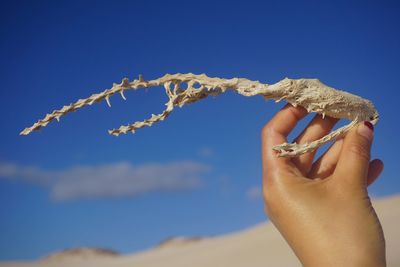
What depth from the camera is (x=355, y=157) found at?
2627 mm

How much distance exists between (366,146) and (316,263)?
832 mm

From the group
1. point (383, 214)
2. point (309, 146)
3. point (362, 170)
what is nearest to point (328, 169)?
point (309, 146)

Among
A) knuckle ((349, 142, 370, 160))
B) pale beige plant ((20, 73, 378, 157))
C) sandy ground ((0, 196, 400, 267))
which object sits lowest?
knuckle ((349, 142, 370, 160))

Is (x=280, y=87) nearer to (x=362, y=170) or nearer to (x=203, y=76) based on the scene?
(x=203, y=76)

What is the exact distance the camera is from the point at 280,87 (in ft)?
9.78

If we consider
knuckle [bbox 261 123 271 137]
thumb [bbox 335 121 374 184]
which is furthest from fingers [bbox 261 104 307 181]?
thumb [bbox 335 121 374 184]

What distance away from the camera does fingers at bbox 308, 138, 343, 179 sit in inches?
123

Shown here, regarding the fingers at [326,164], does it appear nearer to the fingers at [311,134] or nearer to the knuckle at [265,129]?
the fingers at [311,134]

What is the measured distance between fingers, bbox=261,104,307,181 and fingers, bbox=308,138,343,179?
342 millimetres

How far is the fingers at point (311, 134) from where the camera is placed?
3066 millimetres

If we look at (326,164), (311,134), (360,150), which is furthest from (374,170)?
(360,150)

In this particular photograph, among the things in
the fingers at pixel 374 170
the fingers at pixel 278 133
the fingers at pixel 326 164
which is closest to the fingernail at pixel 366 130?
the fingers at pixel 326 164

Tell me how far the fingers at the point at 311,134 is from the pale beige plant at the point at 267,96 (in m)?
0.06

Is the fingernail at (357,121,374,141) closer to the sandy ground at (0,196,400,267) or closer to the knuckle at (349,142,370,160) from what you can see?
the knuckle at (349,142,370,160)
